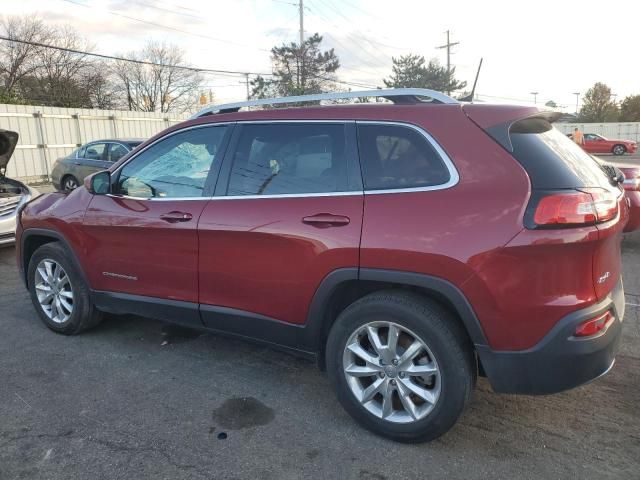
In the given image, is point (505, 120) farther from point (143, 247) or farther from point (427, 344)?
point (143, 247)

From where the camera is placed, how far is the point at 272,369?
366cm

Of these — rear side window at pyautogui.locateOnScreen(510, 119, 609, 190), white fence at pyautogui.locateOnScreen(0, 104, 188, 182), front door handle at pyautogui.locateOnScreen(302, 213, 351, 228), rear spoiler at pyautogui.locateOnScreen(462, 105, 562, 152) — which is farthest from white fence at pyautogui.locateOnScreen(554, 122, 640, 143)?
front door handle at pyautogui.locateOnScreen(302, 213, 351, 228)

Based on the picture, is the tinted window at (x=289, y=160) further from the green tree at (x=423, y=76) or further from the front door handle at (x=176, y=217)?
the green tree at (x=423, y=76)

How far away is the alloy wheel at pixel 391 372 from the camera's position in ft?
8.64

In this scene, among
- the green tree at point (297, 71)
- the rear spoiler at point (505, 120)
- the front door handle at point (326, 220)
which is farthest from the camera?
the green tree at point (297, 71)

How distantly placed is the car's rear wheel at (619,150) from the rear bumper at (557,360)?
34871 mm

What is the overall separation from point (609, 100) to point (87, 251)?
69335 millimetres

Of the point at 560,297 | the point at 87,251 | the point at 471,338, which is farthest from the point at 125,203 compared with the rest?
the point at 560,297

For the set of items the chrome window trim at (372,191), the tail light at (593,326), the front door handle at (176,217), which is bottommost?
the tail light at (593,326)

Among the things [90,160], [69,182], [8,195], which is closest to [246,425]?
[8,195]

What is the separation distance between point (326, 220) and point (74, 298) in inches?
97.8

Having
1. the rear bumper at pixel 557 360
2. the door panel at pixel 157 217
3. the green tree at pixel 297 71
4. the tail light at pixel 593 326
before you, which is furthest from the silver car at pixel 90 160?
the green tree at pixel 297 71

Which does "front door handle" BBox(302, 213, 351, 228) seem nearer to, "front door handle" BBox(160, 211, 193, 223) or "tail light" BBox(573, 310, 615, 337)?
"front door handle" BBox(160, 211, 193, 223)

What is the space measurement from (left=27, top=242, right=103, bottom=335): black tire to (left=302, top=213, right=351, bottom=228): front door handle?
225 cm
